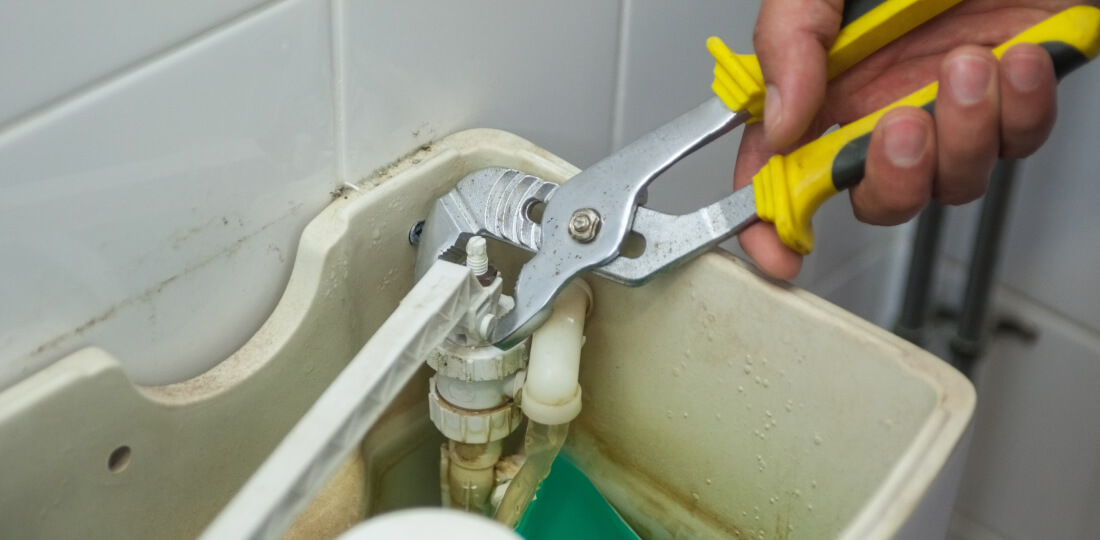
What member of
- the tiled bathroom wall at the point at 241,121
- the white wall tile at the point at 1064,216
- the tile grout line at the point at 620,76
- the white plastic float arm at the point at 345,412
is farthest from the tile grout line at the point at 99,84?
the white wall tile at the point at 1064,216

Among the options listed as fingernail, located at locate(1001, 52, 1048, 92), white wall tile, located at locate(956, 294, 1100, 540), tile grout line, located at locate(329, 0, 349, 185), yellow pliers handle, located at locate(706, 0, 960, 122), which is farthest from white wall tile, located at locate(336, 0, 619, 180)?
white wall tile, located at locate(956, 294, 1100, 540)

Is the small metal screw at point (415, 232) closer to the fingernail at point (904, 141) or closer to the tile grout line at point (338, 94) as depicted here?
the tile grout line at point (338, 94)

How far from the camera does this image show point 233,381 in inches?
15.6

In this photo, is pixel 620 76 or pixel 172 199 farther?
pixel 620 76

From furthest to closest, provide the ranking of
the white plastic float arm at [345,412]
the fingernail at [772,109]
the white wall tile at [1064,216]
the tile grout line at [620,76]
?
the white wall tile at [1064,216]
the tile grout line at [620,76]
the fingernail at [772,109]
the white plastic float arm at [345,412]

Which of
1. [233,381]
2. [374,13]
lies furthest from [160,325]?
[374,13]

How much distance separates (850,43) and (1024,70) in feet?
0.22

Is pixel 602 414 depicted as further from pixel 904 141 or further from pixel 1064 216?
pixel 1064 216

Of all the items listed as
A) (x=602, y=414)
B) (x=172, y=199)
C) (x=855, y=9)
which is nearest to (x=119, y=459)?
(x=172, y=199)

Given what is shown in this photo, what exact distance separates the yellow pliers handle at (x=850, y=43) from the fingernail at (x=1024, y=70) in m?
0.04

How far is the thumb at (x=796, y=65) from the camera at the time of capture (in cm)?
38

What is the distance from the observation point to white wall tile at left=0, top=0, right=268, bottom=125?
1.00ft

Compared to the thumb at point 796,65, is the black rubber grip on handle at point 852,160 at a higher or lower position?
lower

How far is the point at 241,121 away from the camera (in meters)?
0.38
